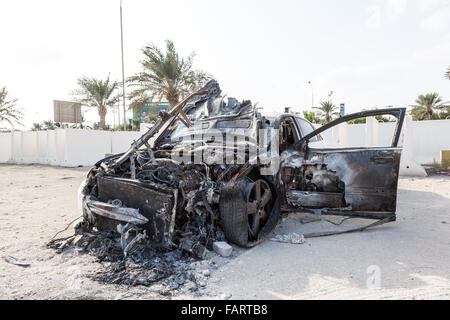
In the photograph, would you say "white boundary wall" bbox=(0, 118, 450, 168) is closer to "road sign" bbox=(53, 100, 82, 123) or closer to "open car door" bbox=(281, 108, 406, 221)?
"road sign" bbox=(53, 100, 82, 123)

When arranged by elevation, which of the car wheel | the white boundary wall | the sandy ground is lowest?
the sandy ground

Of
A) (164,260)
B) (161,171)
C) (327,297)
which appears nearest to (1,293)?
(164,260)

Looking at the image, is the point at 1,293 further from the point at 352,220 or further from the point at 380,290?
the point at 352,220

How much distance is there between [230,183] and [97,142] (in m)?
16.7

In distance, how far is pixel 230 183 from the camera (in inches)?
143

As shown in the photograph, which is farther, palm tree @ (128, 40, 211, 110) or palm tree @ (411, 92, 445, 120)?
palm tree @ (411, 92, 445, 120)

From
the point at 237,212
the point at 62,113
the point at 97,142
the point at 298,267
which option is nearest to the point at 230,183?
the point at 237,212

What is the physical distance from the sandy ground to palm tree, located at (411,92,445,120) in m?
26.8

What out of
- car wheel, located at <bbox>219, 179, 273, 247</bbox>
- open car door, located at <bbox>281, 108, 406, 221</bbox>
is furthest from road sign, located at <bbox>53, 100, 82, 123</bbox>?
car wheel, located at <bbox>219, 179, 273, 247</bbox>

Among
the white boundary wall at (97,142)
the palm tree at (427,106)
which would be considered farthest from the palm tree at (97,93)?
the palm tree at (427,106)

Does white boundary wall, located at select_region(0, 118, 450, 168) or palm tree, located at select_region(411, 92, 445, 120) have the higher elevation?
palm tree, located at select_region(411, 92, 445, 120)

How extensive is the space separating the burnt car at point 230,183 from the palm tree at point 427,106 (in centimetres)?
2804

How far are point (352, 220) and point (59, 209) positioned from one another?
5.45 m

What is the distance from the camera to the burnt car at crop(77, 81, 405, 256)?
336cm
